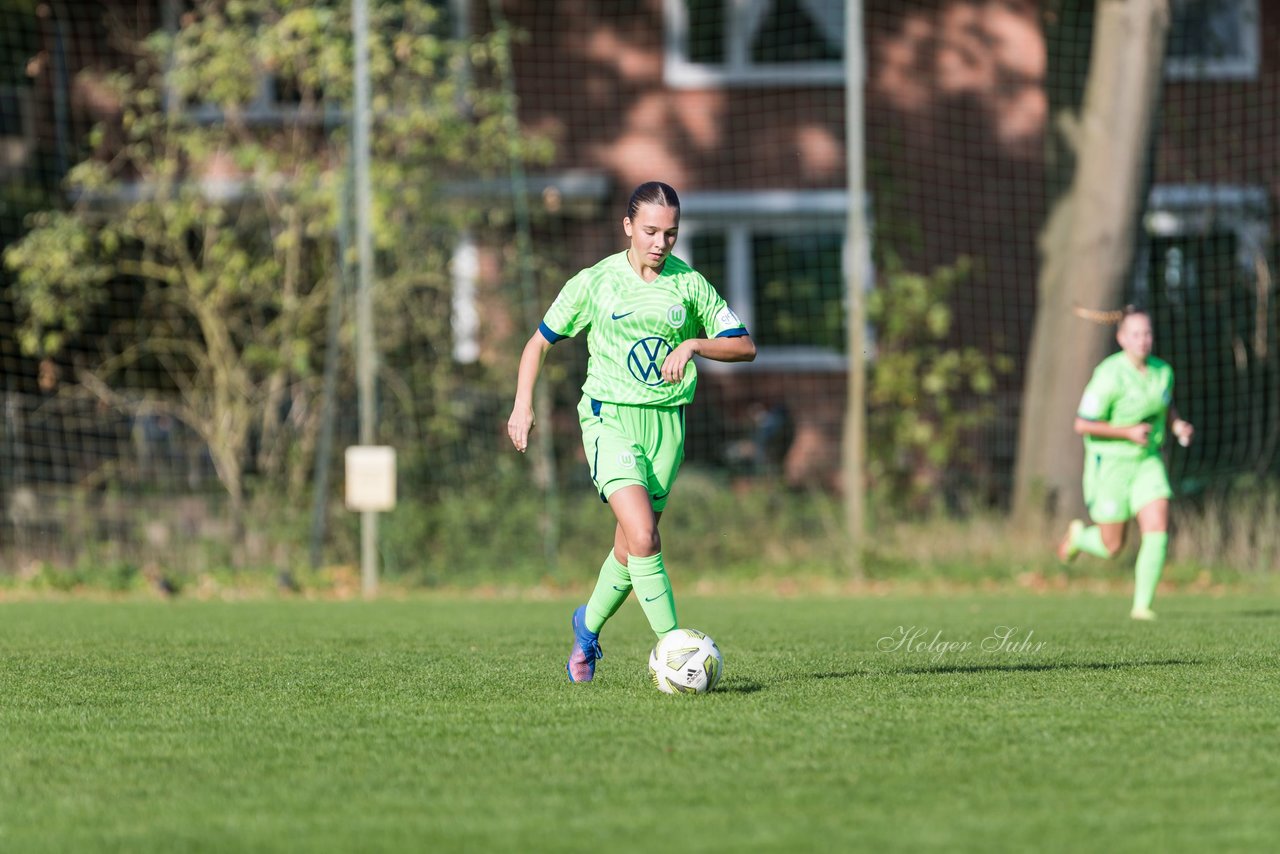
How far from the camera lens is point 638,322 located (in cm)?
680

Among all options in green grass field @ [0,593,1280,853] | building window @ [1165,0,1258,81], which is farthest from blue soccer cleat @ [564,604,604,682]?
building window @ [1165,0,1258,81]

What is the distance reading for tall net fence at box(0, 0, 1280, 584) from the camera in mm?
15039

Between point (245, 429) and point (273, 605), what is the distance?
325cm

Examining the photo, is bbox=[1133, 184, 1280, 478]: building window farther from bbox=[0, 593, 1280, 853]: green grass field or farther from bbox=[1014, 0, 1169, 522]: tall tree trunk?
bbox=[0, 593, 1280, 853]: green grass field

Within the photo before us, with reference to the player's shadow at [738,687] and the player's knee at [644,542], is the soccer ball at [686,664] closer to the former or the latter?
the player's shadow at [738,687]

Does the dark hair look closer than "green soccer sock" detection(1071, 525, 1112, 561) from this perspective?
Yes

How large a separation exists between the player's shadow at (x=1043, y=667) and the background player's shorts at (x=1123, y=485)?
2910 millimetres

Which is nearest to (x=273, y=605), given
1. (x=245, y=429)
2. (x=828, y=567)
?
(x=245, y=429)

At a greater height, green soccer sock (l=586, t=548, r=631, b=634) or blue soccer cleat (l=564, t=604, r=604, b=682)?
green soccer sock (l=586, t=548, r=631, b=634)

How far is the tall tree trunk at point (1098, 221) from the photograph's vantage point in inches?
605

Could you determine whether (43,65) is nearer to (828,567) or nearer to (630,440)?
(828,567)

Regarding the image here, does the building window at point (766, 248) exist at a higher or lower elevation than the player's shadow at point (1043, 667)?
higher

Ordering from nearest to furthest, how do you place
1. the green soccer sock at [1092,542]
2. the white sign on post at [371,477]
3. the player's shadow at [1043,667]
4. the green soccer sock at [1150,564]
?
the player's shadow at [1043,667]
the green soccer sock at [1150,564]
the green soccer sock at [1092,542]
the white sign on post at [371,477]

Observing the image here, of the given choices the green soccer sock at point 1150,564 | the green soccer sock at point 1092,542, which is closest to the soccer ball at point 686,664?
the green soccer sock at point 1150,564
